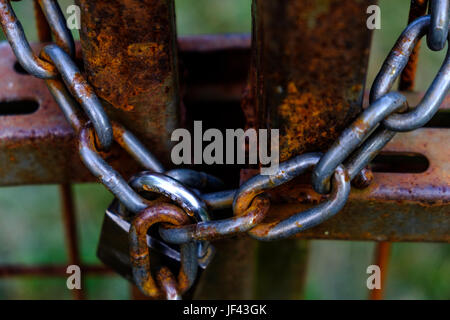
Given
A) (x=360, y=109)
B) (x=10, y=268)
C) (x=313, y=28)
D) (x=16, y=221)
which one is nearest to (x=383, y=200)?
(x=360, y=109)

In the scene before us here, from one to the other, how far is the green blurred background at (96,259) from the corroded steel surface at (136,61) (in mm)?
Result: 1620

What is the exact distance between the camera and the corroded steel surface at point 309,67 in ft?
1.67

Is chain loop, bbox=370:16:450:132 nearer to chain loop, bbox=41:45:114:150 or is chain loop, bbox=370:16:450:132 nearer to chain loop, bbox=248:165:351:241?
chain loop, bbox=248:165:351:241

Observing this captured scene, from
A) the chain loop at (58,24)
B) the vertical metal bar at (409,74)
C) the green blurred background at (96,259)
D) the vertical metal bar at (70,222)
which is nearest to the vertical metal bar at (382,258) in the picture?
the vertical metal bar at (409,74)

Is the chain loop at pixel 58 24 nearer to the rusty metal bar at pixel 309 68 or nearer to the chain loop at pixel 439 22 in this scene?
the rusty metal bar at pixel 309 68

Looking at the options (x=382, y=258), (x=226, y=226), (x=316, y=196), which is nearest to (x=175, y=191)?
(x=226, y=226)

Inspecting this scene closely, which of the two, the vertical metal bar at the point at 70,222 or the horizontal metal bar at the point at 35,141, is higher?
the horizontal metal bar at the point at 35,141

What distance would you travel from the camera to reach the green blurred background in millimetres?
2154

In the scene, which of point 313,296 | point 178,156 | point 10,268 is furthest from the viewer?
point 313,296

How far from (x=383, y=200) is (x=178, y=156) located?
0.29 meters

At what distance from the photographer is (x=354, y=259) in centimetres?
222

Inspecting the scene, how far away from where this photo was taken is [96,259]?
7.66 ft

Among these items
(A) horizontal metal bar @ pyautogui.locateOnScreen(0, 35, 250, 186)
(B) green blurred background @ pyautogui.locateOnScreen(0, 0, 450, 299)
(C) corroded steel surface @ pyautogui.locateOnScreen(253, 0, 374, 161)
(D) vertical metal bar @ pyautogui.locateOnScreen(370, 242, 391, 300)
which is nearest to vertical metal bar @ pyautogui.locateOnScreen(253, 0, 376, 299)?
(C) corroded steel surface @ pyautogui.locateOnScreen(253, 0, 374, 161)

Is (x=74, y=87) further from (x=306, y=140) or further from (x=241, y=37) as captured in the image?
(x=241, y=37)
